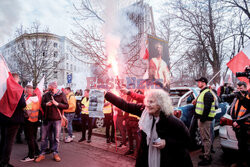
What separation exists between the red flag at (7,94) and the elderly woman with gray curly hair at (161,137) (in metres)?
3.28

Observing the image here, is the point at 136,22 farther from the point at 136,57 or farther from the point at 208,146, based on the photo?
the point at 208,146

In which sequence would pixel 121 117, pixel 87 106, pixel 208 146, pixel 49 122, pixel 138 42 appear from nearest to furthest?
pixel 208 146 < pixel 49 122 < pixel 121 117 < pixel 87 106 < pixel 138 42

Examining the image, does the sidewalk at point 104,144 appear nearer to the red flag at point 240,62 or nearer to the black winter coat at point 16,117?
the black winter coat at point 16,117

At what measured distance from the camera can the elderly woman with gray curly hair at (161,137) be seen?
224cm

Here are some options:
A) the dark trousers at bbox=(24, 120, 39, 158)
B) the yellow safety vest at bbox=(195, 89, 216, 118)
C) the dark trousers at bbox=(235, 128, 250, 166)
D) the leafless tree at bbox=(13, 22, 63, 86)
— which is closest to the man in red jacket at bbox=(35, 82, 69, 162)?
the dark trousers at bbox=(24, 120, 39, 158)

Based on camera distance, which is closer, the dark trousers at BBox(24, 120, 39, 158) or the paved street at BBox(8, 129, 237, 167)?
the paved street at BBox(8, 129, 237, 167)

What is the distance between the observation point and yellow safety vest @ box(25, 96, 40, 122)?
524cm

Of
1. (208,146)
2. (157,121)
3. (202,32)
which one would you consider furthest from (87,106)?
(202,32)

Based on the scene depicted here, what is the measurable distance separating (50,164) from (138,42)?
5.75m

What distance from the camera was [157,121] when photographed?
2357 mm

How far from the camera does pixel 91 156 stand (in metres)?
5.43

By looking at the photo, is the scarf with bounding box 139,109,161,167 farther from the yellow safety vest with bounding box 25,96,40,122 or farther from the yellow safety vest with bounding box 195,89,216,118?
the yellow safety vest with bounding box 25,96,40,122

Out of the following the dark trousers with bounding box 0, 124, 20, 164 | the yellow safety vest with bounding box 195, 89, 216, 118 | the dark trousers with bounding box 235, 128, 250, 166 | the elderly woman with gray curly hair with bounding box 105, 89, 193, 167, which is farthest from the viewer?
the yellow safety vest with bounding box 195, 89, 216, 118

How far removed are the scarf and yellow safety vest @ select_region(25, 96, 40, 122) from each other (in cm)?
410
